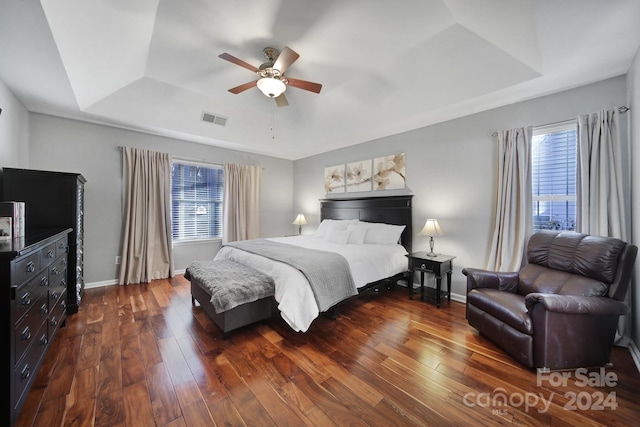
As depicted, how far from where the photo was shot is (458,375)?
1.79 metres

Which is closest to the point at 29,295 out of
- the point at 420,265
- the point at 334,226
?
the point at 334,226

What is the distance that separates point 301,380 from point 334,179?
3.86 m

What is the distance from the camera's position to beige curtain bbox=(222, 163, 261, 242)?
4.94m

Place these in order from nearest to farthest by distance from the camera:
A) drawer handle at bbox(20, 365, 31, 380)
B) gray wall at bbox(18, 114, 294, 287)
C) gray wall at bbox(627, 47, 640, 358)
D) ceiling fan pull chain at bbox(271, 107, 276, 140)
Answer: drawer handle at bbox(20, 365, 31, 380) < gray wall at bbox(627, 47, 640, 358) < gray wall at bbox(18, 114, 294, 287) < ceiling fan pull chain at bbox(271, 107, 276, 140)

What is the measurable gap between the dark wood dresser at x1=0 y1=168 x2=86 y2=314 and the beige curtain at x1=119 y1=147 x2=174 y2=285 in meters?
0.99

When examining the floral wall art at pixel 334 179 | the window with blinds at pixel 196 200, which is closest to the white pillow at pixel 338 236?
the floral wall art at pixel 334 179

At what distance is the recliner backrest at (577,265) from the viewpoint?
1866mm

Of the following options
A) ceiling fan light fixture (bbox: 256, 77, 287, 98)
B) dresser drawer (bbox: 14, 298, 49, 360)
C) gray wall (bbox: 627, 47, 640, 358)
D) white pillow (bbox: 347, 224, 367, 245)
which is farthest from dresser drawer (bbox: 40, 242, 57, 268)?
gray wall (bbox: 627, 47, 640, 358)

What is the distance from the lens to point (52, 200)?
2580mm

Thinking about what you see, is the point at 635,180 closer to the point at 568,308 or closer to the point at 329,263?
the point at 568,308

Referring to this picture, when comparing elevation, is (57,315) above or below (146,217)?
below

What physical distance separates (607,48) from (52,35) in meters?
4.51

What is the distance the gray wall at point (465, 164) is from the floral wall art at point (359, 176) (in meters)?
0.47

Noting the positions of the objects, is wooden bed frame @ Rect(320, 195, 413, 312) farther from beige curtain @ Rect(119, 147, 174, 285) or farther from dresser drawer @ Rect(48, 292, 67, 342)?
beige curtain @ Rect(119, 147, 174, 285)
